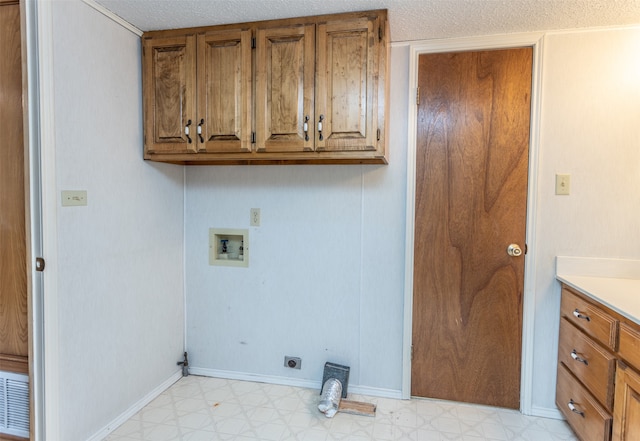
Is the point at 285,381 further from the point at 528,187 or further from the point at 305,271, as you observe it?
the point at 528,187

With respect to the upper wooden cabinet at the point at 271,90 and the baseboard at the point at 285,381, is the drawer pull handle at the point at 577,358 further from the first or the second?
the upper wooden cabinet at the point at 271,90

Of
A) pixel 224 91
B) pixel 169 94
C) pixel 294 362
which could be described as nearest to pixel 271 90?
pixel 224 91

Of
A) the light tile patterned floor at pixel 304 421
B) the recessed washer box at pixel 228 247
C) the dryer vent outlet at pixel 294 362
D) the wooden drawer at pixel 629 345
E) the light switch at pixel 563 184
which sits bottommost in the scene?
the light tile patterned floor at pixel 304 421

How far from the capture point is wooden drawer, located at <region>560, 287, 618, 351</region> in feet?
4.80

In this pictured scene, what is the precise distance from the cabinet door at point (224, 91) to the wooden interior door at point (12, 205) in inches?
30.7

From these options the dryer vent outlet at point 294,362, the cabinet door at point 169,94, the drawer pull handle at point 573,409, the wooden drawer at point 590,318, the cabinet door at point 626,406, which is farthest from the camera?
the dryer vent outlet at point 294,362

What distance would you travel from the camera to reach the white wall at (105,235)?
1574 millimetres

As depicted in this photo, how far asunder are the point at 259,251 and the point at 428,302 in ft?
3.60

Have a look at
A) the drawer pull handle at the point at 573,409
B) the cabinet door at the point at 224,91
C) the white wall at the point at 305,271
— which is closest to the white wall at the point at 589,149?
the drawer pull handle at the point at 573,409

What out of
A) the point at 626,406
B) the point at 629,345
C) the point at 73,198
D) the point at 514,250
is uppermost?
the point at 73,198

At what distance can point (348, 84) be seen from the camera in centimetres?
175

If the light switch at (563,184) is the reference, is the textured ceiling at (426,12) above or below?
above

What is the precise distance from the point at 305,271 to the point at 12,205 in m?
1.51

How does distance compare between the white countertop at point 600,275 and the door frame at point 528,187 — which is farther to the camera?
the door frame at point 528,187
